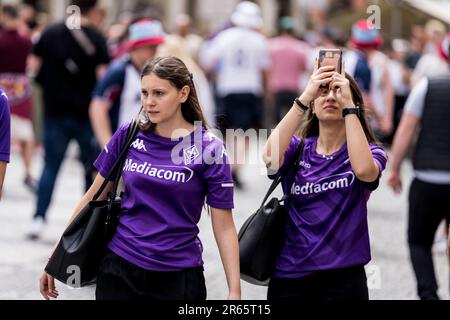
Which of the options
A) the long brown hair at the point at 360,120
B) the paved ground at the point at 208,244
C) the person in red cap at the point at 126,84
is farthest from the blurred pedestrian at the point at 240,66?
the long brown hair at the point at 360,120

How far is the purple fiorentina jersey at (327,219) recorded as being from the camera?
4.52 metres

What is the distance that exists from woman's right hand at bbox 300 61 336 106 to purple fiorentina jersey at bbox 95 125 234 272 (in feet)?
1.32

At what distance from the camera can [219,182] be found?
436 centimetres

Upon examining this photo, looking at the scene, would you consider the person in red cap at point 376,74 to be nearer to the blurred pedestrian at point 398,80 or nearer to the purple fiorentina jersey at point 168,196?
the purple fiorentina jersey at point 168,196

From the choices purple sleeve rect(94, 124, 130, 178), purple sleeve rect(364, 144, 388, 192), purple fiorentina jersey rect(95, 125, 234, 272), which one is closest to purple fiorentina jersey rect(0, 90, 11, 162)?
purple sleeve rect(94, 124, 130, 178)

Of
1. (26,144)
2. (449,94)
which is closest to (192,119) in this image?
(449,94)

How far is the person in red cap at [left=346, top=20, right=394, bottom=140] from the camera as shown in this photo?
10.3 metres

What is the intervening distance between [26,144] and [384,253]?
16.1 feet

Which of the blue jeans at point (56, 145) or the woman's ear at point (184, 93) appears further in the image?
the blue jeans at point (56, 145)

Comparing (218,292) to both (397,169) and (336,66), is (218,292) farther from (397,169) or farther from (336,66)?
(336,66)

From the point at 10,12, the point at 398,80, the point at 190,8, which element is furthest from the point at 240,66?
the point at 190,8

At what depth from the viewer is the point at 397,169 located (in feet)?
23.4

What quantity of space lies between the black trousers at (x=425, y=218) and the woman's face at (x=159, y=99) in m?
2.79

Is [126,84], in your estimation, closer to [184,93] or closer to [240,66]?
[184,93]
